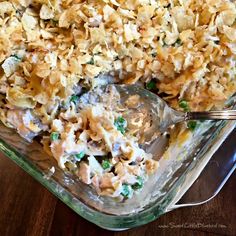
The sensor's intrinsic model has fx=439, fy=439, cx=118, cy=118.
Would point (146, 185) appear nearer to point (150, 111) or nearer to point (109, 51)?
point (150, 111)

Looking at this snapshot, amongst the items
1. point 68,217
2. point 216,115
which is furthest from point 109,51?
point 68,217

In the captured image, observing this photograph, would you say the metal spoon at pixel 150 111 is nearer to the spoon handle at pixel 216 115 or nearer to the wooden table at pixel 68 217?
the spoon handle at pixel 216 115

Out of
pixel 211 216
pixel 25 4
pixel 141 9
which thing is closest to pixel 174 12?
pixel 141 9

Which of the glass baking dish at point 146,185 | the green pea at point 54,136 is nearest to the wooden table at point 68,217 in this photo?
the glass baking dish at point 146,185

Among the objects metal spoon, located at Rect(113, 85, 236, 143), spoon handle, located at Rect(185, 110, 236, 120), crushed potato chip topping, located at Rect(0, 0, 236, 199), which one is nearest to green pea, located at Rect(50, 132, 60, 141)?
crushed potato chip topping, located at Rect(0, 0, 236, 199)

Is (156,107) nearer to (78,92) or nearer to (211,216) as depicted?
(78,92)

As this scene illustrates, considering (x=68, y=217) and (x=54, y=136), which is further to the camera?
(x=68, y=217)

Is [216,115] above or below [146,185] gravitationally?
above
